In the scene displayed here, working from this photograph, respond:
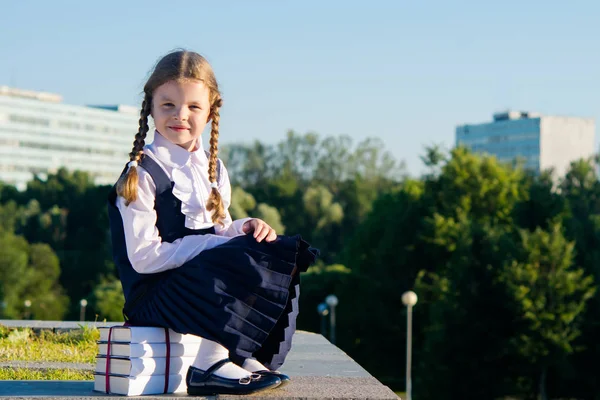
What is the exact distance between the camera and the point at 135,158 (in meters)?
4.80

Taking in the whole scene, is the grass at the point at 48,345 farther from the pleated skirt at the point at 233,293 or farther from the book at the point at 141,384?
Answer: the pleated skirt at the point at 233,293

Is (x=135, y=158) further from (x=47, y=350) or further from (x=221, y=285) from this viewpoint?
(x=47, y=350)

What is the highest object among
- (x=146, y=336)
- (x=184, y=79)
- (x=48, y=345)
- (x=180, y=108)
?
(x=184, y=79)

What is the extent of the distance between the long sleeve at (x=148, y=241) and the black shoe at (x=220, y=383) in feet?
1.58

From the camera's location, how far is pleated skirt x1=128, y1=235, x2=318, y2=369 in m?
4.62

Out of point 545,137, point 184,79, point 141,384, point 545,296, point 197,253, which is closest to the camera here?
point 141,384

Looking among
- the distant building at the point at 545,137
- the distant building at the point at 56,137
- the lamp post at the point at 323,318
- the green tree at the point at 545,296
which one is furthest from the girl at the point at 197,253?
the distant building at the point at 56,137

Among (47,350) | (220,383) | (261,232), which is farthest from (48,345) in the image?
(261,232)

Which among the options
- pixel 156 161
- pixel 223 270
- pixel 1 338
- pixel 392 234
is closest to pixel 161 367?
pixel 223 270

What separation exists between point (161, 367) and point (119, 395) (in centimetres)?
21

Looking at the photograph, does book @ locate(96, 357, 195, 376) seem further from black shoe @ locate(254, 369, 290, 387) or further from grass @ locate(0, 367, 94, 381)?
grass @ locate(0, 367, 94, 381)

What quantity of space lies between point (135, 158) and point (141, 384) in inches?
39.0

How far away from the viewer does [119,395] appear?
4.63 m

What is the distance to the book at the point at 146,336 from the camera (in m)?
4.65
